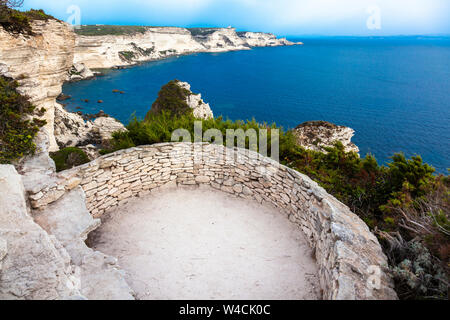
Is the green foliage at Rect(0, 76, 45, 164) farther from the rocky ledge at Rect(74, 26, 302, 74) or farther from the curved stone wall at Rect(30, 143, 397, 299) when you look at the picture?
the rocky ledge at Rect(74, 26, 302, 74)

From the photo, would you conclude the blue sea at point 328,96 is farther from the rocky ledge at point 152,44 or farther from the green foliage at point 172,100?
the green foliage at point 172,100

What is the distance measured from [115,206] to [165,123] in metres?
3.20

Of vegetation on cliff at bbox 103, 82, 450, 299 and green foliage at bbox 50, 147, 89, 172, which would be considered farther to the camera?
green foliage at bbox 50, 147, 89, 172

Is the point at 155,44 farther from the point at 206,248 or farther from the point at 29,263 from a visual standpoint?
the point at 29,263

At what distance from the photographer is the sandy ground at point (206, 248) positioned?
15.8 feet

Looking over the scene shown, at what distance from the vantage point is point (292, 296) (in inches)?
185

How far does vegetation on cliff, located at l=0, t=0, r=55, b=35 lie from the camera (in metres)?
9.18

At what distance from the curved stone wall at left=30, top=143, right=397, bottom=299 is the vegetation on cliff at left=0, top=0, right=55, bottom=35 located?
24.8 feet

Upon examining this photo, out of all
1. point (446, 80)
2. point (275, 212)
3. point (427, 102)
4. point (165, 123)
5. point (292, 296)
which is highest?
point (446, 80)

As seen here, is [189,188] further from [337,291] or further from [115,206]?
[337,291]

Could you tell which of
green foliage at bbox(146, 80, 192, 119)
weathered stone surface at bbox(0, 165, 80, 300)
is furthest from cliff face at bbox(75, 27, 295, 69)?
weathered stone surface at bbox(0, 165, 80, 300)

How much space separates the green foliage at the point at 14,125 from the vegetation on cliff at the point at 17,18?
3910 mm

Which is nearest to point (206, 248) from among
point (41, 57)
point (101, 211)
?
point (101, 211)
